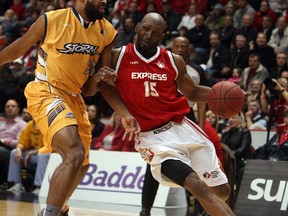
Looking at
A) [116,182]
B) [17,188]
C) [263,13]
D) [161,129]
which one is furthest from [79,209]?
[263,13]

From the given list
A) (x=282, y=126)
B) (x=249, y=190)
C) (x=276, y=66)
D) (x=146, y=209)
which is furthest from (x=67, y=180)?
(x=276, y=66)

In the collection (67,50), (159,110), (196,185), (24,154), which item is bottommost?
(24,154)

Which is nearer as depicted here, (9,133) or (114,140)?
(114,140)

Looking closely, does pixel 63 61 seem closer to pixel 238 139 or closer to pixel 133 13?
pixel 238 139

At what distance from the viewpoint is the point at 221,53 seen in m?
14.1

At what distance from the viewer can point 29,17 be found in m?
18.3

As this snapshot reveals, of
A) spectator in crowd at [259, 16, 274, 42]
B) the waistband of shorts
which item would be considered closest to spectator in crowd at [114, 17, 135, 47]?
spectator in crowd at [259, 16, 274, 42]

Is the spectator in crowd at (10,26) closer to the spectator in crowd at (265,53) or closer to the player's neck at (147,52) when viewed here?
the spectator in crowd at (265,53)

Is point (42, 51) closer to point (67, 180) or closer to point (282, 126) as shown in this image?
point (67, 180)

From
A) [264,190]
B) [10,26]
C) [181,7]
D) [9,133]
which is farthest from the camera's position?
[10,26]

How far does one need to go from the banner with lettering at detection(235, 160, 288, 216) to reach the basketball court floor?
3.57 ft

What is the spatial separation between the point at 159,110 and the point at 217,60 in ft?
26.8

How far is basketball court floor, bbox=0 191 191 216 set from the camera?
875cm

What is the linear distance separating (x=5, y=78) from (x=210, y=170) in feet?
33.0
